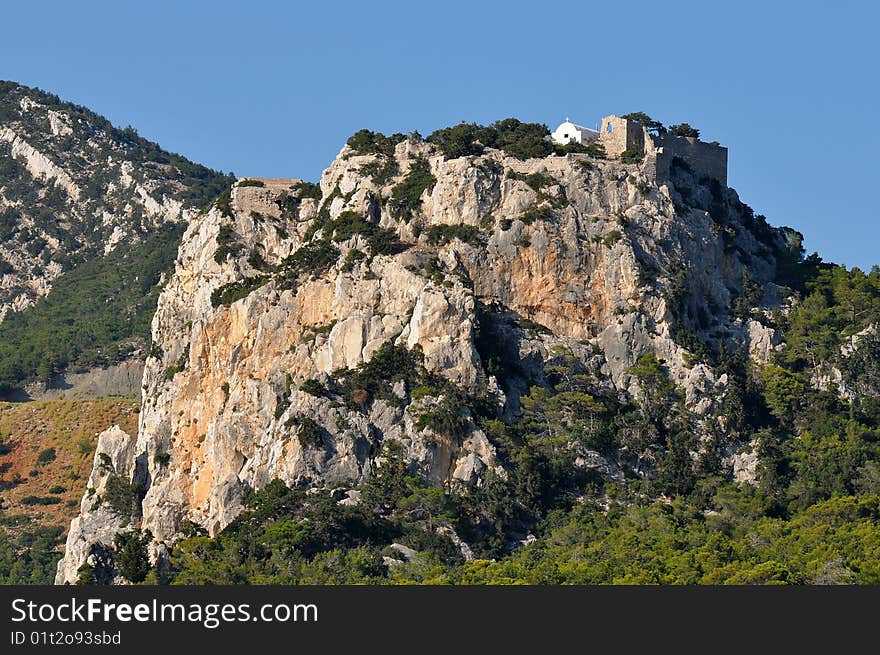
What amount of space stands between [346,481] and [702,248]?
23545mm

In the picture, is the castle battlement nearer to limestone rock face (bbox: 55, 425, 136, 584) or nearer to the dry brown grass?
limestone rock face (bbox: 55, 425, 136, 584)

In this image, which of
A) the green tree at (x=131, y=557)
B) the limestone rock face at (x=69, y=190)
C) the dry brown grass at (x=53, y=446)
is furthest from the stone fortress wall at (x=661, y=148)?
the limestone rock face at (x=69, y=190)

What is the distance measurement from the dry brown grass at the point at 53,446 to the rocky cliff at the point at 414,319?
19896 mm

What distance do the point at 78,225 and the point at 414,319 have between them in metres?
82.6

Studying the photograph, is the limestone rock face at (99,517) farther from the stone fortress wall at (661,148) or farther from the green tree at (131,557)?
the stone fortress wall at (661,148)

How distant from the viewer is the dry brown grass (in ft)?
412

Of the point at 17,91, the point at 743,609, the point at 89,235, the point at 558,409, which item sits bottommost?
the point at 743,609

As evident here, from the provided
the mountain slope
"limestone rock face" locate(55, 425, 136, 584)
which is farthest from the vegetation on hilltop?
"limestone rock face" locate(55, 425, 136, 584)

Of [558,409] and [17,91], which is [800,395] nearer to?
[558,409]

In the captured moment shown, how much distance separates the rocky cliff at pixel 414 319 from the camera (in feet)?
304

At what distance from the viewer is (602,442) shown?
3698 inches

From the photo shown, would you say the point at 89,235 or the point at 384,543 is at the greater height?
the point at 89,235

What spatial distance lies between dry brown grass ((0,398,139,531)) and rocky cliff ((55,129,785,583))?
19.9 meters

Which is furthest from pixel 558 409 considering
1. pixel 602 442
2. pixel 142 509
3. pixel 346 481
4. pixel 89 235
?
pixel 89 235
